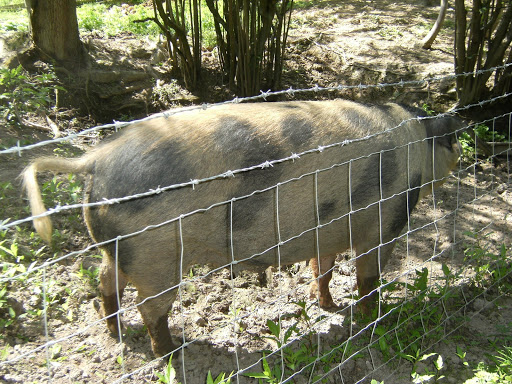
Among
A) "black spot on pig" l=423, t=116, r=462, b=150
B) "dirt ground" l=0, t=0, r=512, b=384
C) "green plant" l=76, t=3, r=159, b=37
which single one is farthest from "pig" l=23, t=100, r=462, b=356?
"green plant" l=76, t=3, r=159, b=37

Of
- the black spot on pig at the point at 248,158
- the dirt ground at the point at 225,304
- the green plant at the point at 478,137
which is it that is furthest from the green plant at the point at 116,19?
the black spot on pig at the point at 248,158

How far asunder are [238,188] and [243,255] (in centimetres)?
43

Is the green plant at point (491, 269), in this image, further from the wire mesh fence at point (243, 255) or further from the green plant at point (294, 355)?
the green plant at point (294, 355)

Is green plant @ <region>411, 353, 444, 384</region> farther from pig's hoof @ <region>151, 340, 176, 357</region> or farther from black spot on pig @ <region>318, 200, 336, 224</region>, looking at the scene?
pig's hoof @ <region>151, 340, 176, 357</region>

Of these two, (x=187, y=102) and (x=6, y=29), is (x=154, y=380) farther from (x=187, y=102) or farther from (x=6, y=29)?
(x=6, y=29)

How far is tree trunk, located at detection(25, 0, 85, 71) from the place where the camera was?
6.02 m

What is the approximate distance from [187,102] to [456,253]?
12.7 feet

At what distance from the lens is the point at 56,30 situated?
20.1 feet

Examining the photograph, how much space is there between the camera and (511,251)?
3961 mm

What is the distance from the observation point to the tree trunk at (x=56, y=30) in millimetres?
6023

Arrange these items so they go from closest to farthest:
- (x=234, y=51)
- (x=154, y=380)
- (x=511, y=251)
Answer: (x=154, y=380) < (x=511, y=251) < (x=234, y=51)

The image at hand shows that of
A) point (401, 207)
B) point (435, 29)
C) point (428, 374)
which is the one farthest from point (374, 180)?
point (435, 29)

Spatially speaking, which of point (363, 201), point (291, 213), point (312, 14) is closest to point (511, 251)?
point (363, 201)

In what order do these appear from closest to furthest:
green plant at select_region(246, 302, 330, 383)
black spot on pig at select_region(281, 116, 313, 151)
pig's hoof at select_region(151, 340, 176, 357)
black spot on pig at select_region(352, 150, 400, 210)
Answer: green plant at select_region(246, 302, 330, 383) < black spot on pig at select_region(281, 116, 313, 151) < pig's hoof at select_region(151, 340, 176, 357) < black spot on pig at select_region(352, 150, 400, 210)
